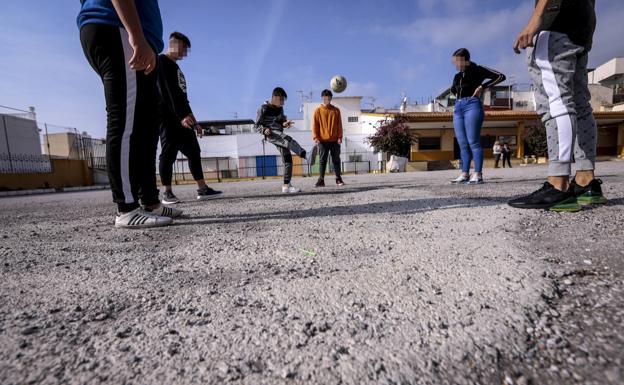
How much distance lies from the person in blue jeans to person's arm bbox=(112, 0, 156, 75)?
3642 millimetres

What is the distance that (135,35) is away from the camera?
5.71 ft

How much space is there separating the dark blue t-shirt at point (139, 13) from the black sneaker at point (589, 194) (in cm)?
284

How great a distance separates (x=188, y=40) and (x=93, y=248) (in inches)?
111

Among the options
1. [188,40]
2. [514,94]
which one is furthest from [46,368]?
[514,94]

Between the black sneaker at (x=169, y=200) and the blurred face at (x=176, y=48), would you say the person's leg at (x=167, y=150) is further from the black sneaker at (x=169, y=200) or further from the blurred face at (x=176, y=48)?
the blurred face at (x=176, y=48)

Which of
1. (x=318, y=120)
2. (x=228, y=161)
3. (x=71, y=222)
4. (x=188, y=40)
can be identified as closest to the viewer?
(x=71, y=222)

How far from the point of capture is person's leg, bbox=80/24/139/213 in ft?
5.82

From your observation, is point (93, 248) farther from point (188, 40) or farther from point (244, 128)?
point (244, 128)

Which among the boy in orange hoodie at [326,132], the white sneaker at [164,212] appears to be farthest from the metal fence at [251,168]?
the white sneaker at [164,212]

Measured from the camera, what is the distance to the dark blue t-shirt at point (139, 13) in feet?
5.77

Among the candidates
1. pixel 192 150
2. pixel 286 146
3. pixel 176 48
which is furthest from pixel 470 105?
pixel 176 48

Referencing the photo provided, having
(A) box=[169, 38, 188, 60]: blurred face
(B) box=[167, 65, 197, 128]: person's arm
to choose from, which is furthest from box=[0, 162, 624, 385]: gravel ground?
(A) box=[169, 38, 188, 60]: blurred face

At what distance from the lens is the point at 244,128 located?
36.3 meters

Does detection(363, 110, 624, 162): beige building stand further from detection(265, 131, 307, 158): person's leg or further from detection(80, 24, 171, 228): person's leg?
detection(80, 24, 171, 228): person's leg
